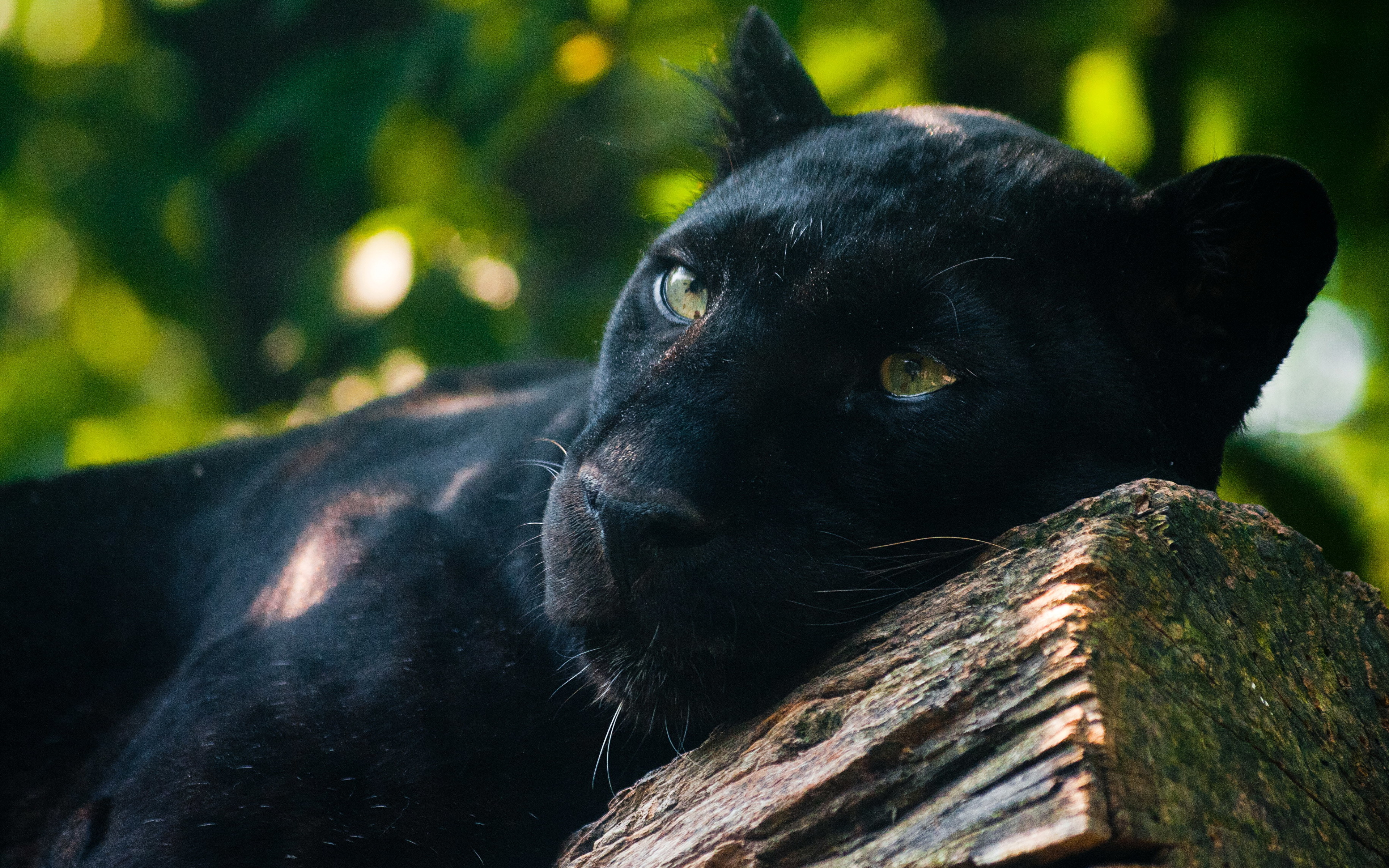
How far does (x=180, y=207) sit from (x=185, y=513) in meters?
3.08

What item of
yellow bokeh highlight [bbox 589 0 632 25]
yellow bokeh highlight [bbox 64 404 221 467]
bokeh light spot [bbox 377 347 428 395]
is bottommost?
bokeh light spot [bbox 377 347 428 395]

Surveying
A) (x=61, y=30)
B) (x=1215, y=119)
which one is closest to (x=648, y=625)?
(x=1215, y=119)

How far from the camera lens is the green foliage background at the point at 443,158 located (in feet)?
11.4

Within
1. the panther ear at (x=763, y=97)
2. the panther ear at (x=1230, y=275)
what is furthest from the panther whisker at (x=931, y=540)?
the panther ear at (x=763, y=97)

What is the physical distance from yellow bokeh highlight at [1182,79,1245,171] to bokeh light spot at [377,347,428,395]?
3211 mm

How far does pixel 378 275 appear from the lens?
4375 mm

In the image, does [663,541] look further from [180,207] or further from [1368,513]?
[180,207]

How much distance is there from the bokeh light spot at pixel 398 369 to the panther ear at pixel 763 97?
231 centimetres

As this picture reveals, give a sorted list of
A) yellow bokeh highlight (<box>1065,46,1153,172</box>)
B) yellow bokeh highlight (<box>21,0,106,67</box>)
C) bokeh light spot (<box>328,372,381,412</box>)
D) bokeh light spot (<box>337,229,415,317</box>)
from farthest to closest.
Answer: yellow bokeh highlight (<box>21,0,106,67</box>) < bokeh light spot (<box>328,372,381,412</box>) < bokeh light spot (<box>337,229,415,317</box>) < yellow bokeh highlight (<box>1065,46,1153,172</box>)

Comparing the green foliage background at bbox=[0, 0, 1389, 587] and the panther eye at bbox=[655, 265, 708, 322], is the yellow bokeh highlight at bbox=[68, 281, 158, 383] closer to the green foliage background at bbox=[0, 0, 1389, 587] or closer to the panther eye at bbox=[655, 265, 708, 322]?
the green foliage background at bbox=[0, 0, 1389, 587]

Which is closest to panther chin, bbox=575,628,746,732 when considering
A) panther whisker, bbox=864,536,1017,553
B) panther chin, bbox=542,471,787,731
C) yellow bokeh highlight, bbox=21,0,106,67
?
panther chin, bbox=542,471,787,731

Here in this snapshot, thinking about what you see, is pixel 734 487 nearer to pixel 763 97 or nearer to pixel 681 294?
pixel 681 294

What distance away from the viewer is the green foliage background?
349 cm

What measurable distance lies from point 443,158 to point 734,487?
3.93 meters
